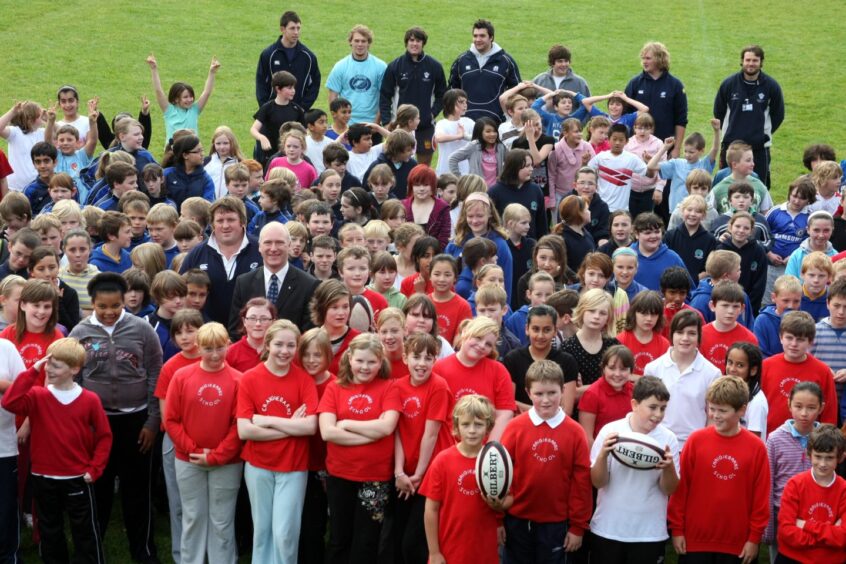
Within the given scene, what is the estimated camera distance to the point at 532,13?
33.2 m

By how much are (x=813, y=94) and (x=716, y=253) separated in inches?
711

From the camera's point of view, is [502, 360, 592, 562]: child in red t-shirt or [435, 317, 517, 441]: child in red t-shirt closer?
[502, 360, 592, 562]: child in red t-shirt

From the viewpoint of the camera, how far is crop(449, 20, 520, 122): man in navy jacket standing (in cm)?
1864

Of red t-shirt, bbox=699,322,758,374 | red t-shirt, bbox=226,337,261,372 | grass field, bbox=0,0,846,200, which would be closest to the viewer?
red t-shirt, bbox=226,337,261,372

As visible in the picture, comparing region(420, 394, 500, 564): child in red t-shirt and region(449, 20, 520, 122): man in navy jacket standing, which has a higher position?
region(449, 20, 520, 122): man in navy jacket standing

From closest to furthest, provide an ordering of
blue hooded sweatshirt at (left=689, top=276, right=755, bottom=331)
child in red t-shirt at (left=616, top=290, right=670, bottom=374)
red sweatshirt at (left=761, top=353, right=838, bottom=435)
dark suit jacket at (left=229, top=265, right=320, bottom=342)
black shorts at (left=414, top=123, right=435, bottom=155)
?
1. red sweatshirt at (left=761, top=353, right=838, bottom=435)
2. child in red t-shirt at (left=616, top=290, right=670, bottom=374)
3. dark suit jacket at (left=229, top=265, right=320, bottom=342)
4. blue hooded sweatshirt at (left=689, top=276, right=755, bottom=331)
5. black shorts at (left=414, top=123, right=435, bottom=155)

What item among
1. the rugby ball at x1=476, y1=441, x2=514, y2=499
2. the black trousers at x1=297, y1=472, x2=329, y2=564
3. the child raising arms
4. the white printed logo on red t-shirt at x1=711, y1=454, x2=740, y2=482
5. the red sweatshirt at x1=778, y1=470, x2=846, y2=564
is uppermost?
the child raising arms

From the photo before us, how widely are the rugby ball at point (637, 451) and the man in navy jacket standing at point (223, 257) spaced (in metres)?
3.96

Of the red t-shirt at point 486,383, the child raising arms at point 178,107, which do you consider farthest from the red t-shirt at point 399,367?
the child raising arms at point 178,107

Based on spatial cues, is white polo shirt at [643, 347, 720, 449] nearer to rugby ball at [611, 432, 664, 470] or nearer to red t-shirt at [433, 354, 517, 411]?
rugby ball at [611, 432, 664, 470]

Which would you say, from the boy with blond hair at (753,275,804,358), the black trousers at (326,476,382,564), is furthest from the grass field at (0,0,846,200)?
the black trousers at (326,476,382,564)

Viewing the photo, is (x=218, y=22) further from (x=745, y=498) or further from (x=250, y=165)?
(x=745, y=498)

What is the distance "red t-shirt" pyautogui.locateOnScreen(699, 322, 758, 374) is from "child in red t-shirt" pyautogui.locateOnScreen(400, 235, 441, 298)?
258cm

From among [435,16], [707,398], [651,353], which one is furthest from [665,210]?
[435,16]
